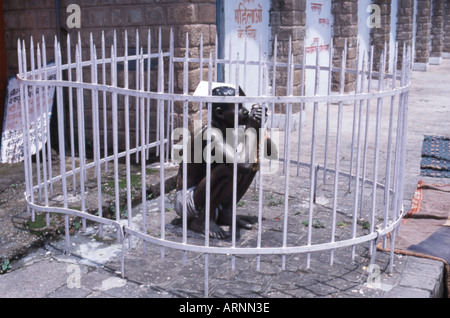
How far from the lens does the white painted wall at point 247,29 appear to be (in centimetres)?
858

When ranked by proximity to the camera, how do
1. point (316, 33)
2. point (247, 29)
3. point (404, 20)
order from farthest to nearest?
1. point (404, 20)
2. point (316, 33)
3. point (247, 29)

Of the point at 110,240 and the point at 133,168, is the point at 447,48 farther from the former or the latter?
the point at 110,240

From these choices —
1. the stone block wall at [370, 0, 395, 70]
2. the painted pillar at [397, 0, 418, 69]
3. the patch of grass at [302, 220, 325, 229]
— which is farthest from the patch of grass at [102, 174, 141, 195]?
the painted pillar at [397, 0, 418, 69]

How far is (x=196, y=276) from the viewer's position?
402 cm

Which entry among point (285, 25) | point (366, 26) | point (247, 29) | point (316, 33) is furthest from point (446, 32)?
point (247, 29)

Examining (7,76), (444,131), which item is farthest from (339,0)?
(7,76)

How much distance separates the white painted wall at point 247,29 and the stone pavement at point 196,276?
4.56 meters

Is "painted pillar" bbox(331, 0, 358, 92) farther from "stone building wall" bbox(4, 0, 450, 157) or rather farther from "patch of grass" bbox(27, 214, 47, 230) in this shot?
"patch of grass" bbox(27, 214, 47, 230)

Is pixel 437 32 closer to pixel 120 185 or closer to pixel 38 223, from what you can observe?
pixel 120 185

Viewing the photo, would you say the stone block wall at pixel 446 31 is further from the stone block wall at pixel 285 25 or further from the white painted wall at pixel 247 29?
the white painted wall at pixel 247 29

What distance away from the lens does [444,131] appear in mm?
9398

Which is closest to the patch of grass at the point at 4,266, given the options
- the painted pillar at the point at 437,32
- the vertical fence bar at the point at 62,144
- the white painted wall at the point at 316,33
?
the vertical fence bar at the point at 62,144

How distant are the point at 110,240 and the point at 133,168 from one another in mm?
1903

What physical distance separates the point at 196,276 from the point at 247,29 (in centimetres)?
579
